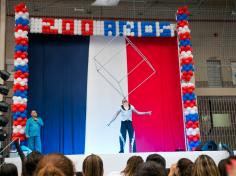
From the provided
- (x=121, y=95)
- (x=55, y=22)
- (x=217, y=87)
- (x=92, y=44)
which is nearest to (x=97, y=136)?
(x=121, y=95)

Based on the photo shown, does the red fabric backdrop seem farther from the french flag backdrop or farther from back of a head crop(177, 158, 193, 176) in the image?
back of a head crop(177, 158, 193, 176)

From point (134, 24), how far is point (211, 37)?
4.84m

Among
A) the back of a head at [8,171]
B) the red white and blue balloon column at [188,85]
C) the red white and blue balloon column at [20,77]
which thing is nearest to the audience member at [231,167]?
the back of a head at [8,171]

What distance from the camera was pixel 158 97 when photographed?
10266mm

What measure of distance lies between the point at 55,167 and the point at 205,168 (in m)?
1.11

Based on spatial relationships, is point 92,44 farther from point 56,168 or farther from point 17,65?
point 56,168

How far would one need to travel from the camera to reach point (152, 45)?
10.6m

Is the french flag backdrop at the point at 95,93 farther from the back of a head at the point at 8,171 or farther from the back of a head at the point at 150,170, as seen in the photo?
the back of a head at the point at 150,170

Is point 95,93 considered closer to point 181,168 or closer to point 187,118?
point 187,118

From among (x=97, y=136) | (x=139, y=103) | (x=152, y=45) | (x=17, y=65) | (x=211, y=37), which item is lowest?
(x=97, y=136)

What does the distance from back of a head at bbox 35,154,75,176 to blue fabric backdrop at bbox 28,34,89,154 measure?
8045 mm

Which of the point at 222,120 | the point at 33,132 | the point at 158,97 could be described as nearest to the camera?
the point at 33,132

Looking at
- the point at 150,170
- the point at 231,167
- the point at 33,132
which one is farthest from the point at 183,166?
the point at 33,132

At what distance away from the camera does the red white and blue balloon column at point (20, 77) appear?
28.3 feet
